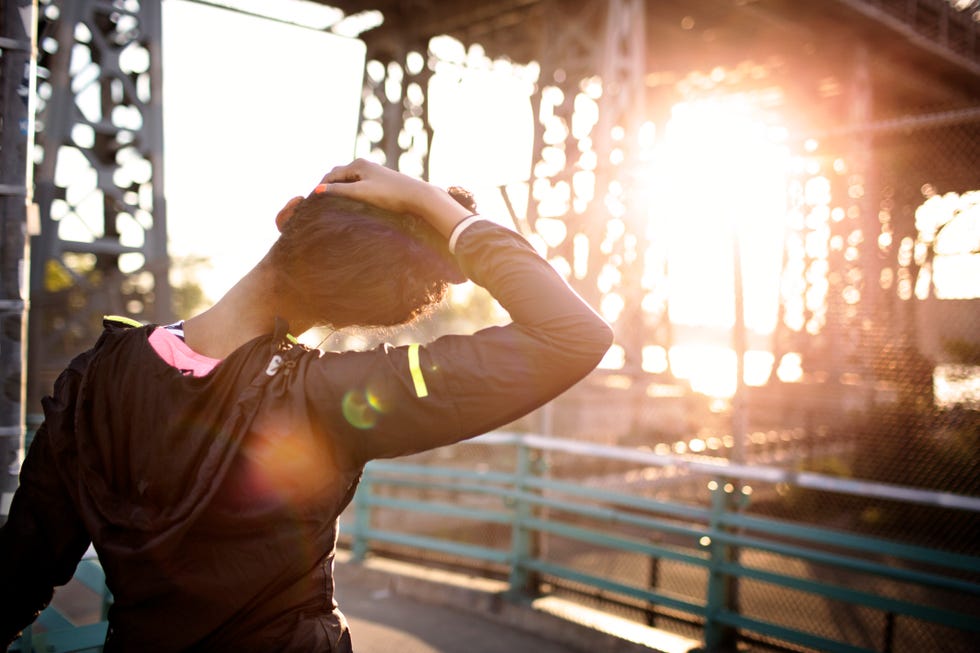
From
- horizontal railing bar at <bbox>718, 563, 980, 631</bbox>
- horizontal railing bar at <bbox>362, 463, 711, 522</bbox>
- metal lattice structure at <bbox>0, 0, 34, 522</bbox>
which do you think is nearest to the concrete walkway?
horizontal railing bar at <bbox>718, 563, 980, 631</bbox>

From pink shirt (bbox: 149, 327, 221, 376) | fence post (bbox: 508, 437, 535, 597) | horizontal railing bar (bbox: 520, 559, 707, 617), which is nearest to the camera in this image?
pink shirt (bbox: 149, 327, 221, 376)

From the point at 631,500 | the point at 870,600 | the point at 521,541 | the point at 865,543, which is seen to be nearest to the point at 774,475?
the point at 865,543

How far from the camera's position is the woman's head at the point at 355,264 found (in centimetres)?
149

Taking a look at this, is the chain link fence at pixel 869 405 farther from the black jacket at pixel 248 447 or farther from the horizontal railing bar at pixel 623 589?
the black jacket at pixel 248 447

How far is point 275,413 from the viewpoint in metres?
1.45

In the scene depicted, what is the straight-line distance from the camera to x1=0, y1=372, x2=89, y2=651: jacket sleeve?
1539mm

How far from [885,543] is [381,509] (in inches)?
250

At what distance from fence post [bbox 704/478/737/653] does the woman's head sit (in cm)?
429

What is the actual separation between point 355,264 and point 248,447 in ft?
1.23

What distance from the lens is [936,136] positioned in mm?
5051

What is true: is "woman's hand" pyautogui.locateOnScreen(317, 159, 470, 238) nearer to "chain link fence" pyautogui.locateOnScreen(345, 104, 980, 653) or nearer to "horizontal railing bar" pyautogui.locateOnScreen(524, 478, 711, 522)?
"chain link fence" pyautogui.locateOnScreen(345, 104, 980, 653)

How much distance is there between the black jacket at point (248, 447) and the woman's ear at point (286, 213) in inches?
8.6

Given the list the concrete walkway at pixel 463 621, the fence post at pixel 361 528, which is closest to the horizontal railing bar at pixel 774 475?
the concrete walkway at pixel 463 621

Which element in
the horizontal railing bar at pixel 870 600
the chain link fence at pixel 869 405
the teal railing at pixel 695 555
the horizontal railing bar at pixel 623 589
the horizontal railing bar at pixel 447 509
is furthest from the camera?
the horizontal railing bar at pixel 447 509
